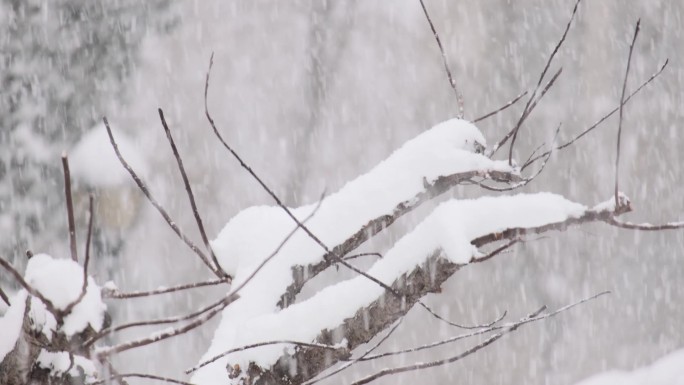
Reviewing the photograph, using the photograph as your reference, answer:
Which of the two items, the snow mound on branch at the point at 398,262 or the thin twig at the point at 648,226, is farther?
the snow mound on branch at the point at 398,262

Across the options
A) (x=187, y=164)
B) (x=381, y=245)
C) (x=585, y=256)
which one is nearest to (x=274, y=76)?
(x=187, y=164)

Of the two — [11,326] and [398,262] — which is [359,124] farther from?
[11,326]

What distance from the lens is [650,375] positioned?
778 cm

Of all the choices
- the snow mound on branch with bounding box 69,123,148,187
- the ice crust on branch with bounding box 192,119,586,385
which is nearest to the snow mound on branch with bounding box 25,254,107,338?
the ice crust on branch with bounding box 192,119,586,385

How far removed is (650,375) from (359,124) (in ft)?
16.9

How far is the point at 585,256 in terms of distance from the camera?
7.88 metres

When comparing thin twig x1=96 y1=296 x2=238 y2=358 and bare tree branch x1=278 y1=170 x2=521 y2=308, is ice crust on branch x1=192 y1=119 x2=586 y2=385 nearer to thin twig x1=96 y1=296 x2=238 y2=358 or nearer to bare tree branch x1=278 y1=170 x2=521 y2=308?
bare tree branch x1=278 y1=170 x2=521 y2=308

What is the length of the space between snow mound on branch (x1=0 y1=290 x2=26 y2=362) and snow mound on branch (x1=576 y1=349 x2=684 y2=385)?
803 centimetres

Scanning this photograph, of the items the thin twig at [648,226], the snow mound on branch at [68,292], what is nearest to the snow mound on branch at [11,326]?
the snow mound on branch at [68,292]

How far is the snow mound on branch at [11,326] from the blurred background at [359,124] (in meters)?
5.34

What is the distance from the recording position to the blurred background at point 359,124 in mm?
6262

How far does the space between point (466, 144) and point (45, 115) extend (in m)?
5.59

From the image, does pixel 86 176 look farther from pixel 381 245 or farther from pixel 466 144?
pixel 466 144

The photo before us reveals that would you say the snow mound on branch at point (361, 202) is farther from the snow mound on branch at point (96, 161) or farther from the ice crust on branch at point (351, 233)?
the snow mound on branch at point (96, 161)
